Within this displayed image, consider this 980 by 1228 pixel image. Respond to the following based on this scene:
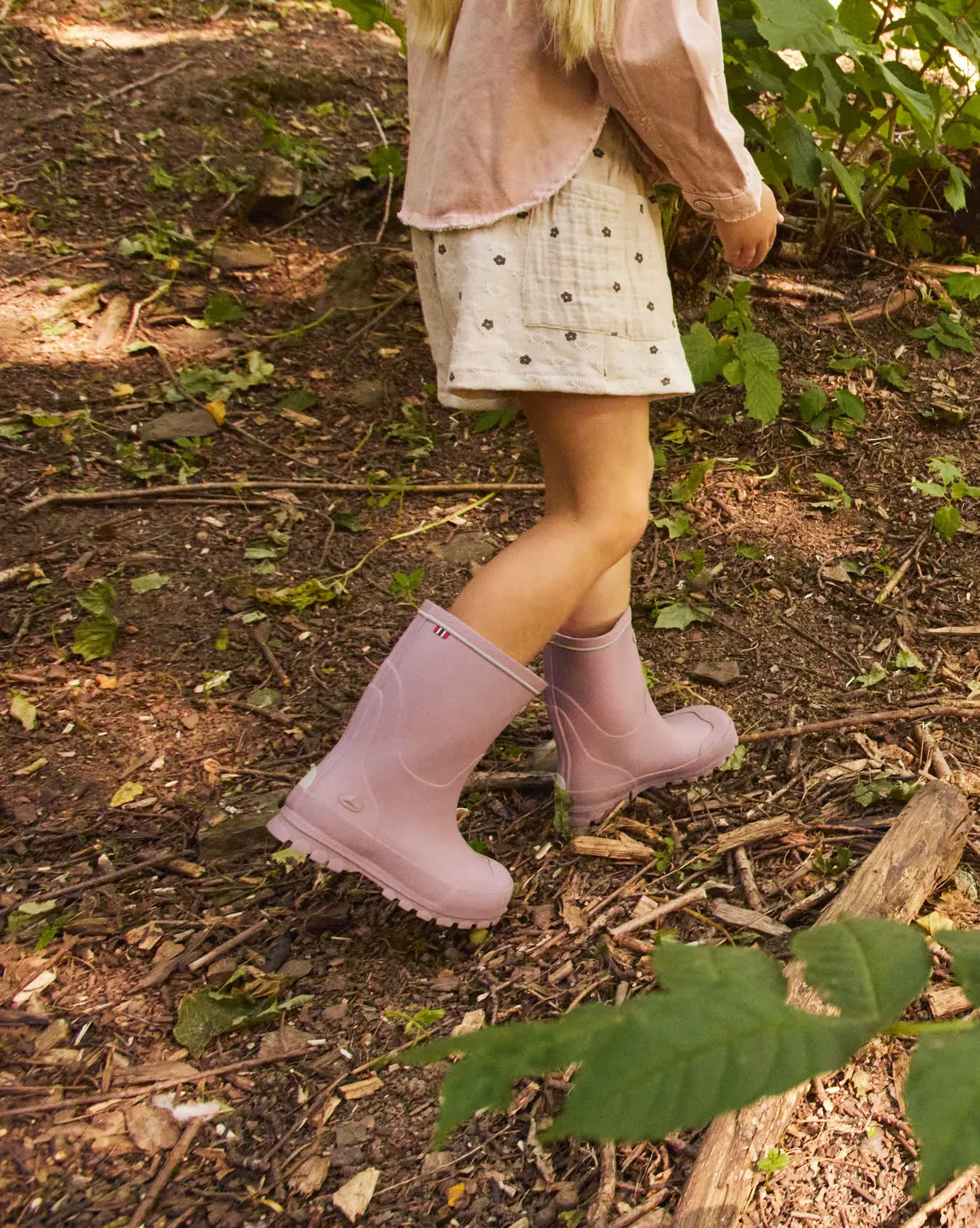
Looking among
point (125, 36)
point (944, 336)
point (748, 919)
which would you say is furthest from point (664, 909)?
point (125, 36)

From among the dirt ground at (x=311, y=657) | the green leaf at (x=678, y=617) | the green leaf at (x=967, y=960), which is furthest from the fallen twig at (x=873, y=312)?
the green leaf at (x=967, y=960)

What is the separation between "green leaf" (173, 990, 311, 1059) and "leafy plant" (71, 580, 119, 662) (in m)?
0.96

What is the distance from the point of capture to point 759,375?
2.72 metres

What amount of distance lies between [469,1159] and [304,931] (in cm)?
48

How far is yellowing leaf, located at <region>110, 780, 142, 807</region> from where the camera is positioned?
1.93 metres

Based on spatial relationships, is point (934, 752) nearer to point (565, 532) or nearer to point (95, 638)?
point (565, 532)

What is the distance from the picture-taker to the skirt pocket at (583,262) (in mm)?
1390

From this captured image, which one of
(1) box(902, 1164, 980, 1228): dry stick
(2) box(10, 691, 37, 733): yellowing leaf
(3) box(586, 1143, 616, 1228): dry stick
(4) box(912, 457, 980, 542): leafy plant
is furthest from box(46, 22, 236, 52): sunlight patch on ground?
(1) box(902, 1164, 980, 1228): dry stick

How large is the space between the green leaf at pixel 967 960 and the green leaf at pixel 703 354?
7.56 ft

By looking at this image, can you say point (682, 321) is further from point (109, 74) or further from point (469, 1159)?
point (109, 74)

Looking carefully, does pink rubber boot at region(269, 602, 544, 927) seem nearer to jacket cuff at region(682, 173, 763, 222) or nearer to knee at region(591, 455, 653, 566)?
knee at region(591, 455, 653, 566)

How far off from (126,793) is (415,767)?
0.72m

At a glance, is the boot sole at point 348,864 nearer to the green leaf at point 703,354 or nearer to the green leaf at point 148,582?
the green leaf at point 148,582

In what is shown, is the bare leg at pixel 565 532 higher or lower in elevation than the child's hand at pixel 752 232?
lower
